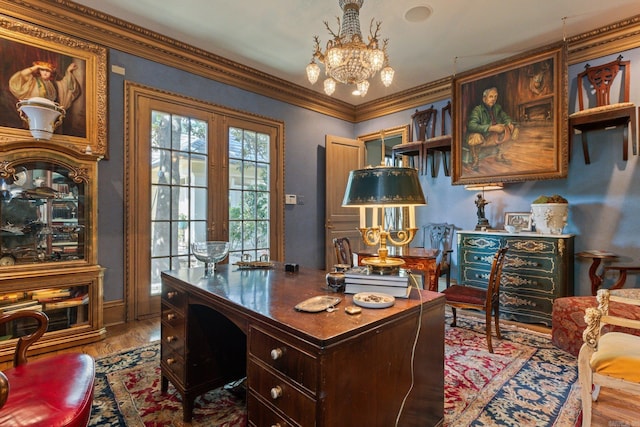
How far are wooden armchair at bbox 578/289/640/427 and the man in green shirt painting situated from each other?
8.00 ft

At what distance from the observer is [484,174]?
3.91m

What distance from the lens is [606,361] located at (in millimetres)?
1569

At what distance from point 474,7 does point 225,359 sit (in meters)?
3.65

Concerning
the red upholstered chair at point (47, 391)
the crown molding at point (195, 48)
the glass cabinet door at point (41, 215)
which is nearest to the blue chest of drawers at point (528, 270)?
the crown molding at point (195, 48)

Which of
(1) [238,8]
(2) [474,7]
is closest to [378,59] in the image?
(2) [474,7]

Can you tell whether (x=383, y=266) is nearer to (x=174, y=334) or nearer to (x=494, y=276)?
(x=174, y=334)

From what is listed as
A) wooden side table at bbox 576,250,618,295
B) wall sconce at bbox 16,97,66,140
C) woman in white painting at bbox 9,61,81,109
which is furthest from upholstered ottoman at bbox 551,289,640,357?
woman in white painting at bbox 9,61,81,109

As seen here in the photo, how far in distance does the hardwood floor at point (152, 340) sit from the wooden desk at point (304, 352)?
41.9 inches

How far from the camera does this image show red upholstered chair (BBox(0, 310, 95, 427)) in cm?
111

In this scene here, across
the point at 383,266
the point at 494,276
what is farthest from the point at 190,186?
the point at 494,276

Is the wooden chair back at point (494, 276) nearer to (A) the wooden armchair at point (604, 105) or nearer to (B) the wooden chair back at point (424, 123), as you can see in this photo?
(A) the wooden armchair at point (604, 105)

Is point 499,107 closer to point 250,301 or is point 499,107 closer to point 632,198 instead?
point 632,198

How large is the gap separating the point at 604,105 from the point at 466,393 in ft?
10.9

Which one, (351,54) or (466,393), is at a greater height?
(351,54)
